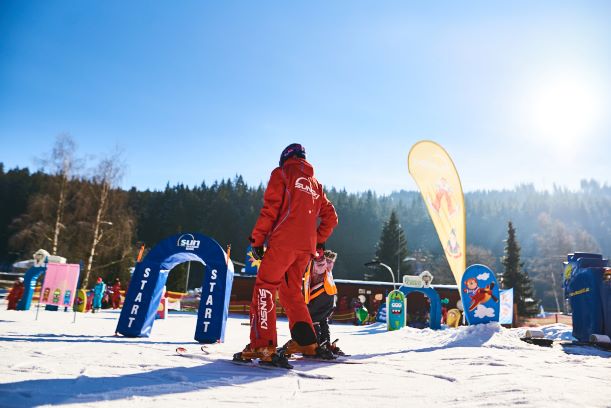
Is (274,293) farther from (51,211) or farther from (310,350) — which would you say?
(51,211)

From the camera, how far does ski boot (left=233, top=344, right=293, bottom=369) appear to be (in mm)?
3143

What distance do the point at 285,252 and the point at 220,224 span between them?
188 ft

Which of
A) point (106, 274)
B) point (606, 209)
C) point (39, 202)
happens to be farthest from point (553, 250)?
point (606, 209)

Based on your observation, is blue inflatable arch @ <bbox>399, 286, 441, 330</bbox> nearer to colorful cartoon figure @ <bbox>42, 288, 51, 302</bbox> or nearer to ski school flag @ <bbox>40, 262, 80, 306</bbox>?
ski school flag @ <bbox>40, 262, 80, 306</bbox>

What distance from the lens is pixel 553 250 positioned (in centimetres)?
4794

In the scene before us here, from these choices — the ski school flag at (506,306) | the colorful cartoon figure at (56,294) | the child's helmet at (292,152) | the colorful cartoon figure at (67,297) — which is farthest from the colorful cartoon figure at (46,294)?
the ski school flag at (506,306)

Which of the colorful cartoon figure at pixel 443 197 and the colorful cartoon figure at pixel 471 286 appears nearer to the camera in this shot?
the colorful cartoon figure at pixel 471 286

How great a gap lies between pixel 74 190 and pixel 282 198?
26.3 metres

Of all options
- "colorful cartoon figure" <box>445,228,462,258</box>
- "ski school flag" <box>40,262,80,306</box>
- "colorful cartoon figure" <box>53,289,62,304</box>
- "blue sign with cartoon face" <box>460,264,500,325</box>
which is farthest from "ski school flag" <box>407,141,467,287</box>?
"colorful cartoon figure" <box>53,289,62,304</box>

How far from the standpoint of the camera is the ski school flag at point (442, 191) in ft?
41.7

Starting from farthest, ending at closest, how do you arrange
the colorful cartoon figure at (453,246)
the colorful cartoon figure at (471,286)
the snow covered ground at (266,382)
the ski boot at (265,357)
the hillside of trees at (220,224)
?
the hillside of trees at (220,224)
the colorful cartoon figure at (453,246)
the colorful cartoon figure at (471,286)
the ski boot at (265,357)
the snow covered ground at (266,382)

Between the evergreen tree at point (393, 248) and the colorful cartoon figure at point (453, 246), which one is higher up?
the evergreen tree at point (393, 248)

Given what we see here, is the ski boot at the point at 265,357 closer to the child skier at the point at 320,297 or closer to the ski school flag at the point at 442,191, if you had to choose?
the child skier at the point at 320,297

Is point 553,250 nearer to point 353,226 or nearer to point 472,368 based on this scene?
point 353,226
